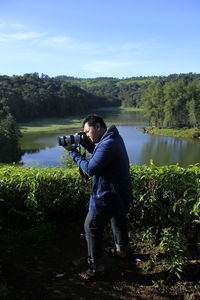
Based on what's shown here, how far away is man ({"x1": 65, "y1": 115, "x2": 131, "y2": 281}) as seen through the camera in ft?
9.49

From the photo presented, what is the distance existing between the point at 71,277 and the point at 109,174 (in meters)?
1.22

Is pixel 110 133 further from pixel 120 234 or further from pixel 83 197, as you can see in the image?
pixel 83 197

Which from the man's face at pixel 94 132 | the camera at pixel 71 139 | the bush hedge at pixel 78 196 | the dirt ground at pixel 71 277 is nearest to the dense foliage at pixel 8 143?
the bush hedge at pixel 78 196

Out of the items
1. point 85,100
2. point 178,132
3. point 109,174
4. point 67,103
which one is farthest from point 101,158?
point 85,100

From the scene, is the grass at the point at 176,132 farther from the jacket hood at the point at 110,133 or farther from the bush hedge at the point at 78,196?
the jacket hood at the point at 110,133

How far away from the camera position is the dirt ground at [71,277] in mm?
2760

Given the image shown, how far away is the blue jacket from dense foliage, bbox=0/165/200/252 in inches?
29.7

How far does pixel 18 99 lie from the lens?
8525 centimetres

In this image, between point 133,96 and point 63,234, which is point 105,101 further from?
point 63,234

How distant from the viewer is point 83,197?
4.17m

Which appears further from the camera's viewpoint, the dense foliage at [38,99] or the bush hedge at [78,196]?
the dense foliage at [38,99]

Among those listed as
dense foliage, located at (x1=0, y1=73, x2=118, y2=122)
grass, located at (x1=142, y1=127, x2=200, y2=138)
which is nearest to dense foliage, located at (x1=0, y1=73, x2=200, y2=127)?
dense foliage, located at (x1=0, y1=73, x2=118, y2=122)

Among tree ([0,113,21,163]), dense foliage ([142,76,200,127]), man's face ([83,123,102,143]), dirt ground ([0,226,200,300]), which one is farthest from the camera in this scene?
dense foliage ([142,76,200,127])

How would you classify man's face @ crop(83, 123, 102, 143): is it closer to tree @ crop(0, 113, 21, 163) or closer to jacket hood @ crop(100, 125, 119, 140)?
jacket hood @ crop(100, 125, 119, 140)
